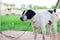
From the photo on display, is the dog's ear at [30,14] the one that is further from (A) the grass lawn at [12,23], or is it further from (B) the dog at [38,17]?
(A) the grass lawn at [12,23]

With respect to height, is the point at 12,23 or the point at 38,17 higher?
the point at 38,17

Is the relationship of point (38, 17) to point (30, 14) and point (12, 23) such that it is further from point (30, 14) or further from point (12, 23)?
point (12, 23)

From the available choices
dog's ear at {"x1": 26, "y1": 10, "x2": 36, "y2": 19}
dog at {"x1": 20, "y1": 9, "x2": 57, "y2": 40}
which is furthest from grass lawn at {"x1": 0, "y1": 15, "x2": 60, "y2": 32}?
dog's ear at {"x1": 26, "y1": 10, "x2": 36, "y2": 19}

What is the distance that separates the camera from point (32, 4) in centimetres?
860

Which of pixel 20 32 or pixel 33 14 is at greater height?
pixel 33 14

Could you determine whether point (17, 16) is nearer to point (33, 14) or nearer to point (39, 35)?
point (39, 35)

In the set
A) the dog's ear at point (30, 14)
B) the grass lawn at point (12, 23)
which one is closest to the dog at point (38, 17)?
the dog's ear at point (30, 14)

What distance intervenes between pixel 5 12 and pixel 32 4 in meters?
0.90

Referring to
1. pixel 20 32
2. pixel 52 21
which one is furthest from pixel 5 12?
pixel 52 21

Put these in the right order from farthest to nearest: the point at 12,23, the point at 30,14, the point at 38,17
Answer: the point at 12,23 → the point at 38,17 → the point at 30,14

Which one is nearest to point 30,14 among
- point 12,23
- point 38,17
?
point 38,17

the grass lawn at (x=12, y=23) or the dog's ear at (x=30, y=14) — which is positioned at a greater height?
the dog's ear at (x=30, y=14)

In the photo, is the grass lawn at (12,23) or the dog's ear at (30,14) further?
the grass lawn at (12,23)

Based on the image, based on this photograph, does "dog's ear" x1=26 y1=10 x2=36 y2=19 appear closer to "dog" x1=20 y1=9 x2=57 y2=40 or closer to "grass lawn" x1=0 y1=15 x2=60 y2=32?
"dog" x1=20 y1=9 x2=57 y2=40
